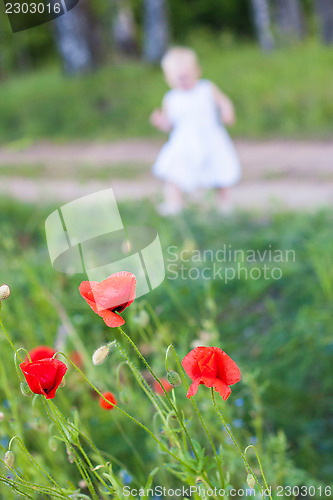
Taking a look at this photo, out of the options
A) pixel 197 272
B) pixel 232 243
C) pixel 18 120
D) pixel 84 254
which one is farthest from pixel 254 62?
pixel 84 254

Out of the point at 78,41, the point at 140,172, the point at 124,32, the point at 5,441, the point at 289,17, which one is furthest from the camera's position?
the point at 289,17

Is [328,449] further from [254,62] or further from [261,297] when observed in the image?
[254,62]

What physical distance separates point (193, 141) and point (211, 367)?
358cm

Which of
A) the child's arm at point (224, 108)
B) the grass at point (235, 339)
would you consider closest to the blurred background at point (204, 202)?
the grass at point (235, 339)

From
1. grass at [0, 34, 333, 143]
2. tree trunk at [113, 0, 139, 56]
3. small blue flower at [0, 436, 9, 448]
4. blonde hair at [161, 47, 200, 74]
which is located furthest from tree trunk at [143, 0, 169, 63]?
small blue flower at [0, 436, 9, 448]

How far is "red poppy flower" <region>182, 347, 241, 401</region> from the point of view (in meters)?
0.69

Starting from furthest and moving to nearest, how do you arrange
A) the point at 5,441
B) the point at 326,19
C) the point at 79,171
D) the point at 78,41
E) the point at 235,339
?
the point at 78,41 → the point at 326,19 → the point at 79,171 → the point at 235,339 → the point at 5,441

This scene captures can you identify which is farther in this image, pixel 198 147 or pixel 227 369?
pixel 198 147

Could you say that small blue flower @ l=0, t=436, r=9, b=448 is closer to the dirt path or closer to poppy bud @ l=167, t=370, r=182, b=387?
poppy bud @ l=167, t=370, r=182, b=387

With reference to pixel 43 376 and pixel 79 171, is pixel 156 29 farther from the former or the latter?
pixel 43 376

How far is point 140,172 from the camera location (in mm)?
6324

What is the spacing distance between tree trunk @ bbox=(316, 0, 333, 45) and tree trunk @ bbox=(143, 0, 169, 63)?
7.93ft

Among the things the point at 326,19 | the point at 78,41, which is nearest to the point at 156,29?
the point at 78,41

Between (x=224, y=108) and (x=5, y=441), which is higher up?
(x=5, y=441)
